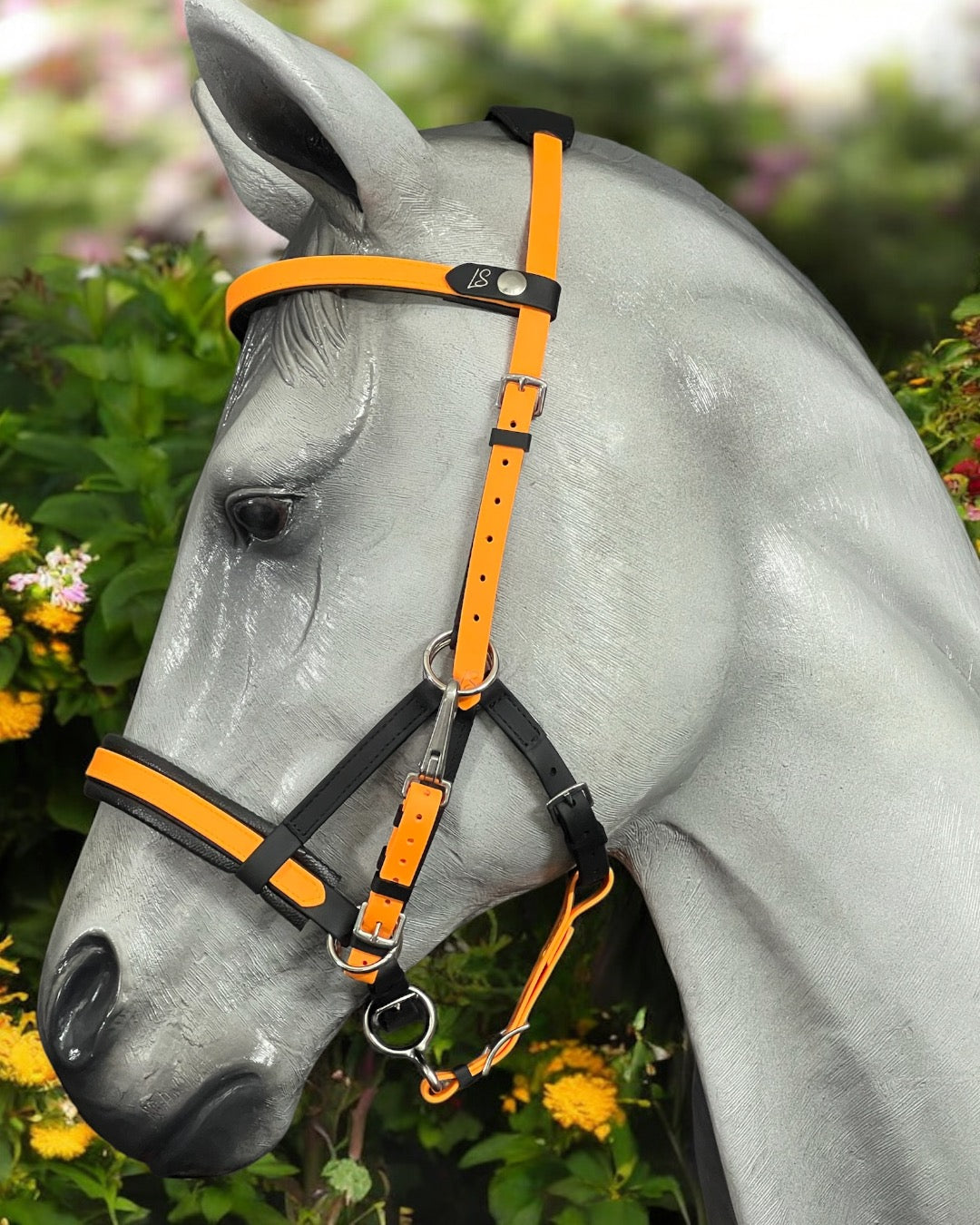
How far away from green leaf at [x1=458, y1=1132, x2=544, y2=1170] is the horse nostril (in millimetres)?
711

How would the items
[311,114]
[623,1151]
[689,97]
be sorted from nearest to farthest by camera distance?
[311,114], [623,1151], [689,97]

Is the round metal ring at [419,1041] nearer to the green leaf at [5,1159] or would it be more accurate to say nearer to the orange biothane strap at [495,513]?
the orange biothane strap at [495,513]

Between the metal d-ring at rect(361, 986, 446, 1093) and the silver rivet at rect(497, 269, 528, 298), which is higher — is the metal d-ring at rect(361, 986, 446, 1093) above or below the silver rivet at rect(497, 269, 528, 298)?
below

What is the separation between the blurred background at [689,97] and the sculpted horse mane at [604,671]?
39.0 inches

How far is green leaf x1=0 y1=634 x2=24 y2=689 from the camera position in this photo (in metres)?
1.38

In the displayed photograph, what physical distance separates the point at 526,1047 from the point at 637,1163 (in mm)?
196

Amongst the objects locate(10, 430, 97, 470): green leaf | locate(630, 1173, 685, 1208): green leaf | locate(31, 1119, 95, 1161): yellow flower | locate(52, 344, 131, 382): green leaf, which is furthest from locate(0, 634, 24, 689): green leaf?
locate(630, 1173, 685, 1208): green leaf

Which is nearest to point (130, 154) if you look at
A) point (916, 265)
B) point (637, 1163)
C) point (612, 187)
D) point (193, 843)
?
point (916, 265)

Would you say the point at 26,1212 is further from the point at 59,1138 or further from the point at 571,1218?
the point at 571,1218

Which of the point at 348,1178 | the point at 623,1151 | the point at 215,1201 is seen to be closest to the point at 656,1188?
the point at 623,1151

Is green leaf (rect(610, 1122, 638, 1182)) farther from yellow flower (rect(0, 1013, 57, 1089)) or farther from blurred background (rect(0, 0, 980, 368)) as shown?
blurred background (rect(0, 0, 980, 368))

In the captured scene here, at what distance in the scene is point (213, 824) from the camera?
781 mm

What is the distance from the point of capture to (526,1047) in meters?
1.51

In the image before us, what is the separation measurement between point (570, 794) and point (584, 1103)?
28.6 inches
